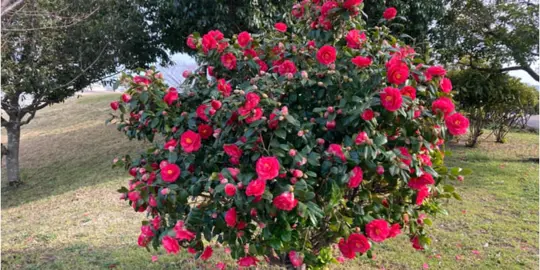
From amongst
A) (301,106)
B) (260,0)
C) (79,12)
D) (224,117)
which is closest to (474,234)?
(301,106)

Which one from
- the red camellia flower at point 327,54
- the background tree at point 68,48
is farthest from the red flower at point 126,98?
the background tree at point 68,48

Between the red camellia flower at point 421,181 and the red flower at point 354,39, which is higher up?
the red flower at point 354,39

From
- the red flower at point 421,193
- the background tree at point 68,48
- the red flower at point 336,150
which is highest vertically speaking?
the background tree at point 68,48

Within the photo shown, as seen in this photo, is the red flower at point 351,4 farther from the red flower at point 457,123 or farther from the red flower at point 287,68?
the red flower at point 457,123

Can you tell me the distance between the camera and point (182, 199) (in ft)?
5.13

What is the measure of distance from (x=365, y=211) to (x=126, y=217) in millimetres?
3595

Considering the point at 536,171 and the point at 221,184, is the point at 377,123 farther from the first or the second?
the point at 536,171

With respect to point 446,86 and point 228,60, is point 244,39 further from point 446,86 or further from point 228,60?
point 446,86

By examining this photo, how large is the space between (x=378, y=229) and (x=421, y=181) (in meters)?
0.28

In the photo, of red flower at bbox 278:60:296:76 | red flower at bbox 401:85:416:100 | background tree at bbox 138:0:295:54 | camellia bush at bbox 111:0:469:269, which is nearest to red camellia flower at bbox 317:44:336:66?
camellia bush at bbox 111:0:469:269

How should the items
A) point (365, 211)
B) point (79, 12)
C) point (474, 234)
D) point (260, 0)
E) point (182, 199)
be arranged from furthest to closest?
point (79, 12)
point (260, 0)
point (474, 234)
point (365, 211)
point (182, 199)

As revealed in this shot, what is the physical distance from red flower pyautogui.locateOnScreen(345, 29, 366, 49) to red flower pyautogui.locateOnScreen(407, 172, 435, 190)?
2.13 ft

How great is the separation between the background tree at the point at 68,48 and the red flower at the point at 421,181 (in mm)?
5244

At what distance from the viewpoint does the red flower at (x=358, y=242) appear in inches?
62.0
